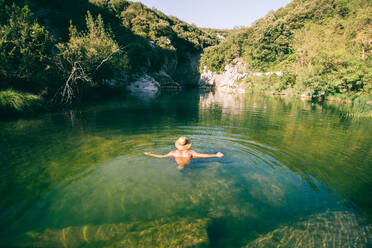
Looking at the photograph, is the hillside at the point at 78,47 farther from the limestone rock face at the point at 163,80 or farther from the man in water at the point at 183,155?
the man in water at the point at 183,155

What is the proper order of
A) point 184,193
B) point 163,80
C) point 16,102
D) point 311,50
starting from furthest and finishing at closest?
point 163,80
point 311,50
point 16,102
point 184,193

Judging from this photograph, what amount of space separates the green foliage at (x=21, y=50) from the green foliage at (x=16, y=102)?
8.83ft

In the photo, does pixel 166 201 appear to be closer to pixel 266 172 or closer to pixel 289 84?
pixel 266 172

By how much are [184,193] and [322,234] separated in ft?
10.7

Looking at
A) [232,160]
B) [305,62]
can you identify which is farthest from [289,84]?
[232,160]

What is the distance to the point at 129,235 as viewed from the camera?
12.5 ft

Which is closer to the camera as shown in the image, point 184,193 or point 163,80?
point 184,193

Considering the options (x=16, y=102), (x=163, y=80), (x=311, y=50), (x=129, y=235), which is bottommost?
(x=129, y=235)

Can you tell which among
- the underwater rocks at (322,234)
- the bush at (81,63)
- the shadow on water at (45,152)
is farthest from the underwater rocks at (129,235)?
the bush at (81,63)

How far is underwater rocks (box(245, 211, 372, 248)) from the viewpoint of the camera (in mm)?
3602

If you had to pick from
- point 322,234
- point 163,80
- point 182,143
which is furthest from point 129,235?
point 163,80

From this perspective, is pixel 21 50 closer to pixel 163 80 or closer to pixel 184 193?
pixel 184 193

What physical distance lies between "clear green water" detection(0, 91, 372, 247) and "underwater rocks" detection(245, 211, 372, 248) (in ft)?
0.07

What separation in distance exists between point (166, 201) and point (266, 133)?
8.61m
